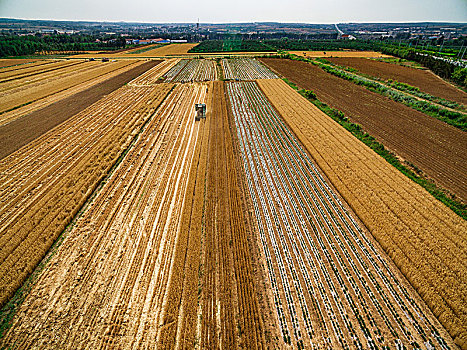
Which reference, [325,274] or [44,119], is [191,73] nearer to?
[44,119]

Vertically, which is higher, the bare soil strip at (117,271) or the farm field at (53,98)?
the farm field at (53,98)

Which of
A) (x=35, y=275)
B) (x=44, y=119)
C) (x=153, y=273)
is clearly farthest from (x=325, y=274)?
(x=44, y=119)

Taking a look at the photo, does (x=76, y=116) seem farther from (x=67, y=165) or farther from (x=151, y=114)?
(x=67, y=165)

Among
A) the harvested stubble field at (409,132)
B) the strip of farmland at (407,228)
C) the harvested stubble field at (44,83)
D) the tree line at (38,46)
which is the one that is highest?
the tree line at (38,46)

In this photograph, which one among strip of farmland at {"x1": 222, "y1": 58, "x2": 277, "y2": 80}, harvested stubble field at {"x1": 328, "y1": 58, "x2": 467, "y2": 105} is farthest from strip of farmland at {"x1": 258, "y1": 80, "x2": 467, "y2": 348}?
strip of farmland at {"x1": 222, "y1": 58, "x2": 277, "y2": 80}

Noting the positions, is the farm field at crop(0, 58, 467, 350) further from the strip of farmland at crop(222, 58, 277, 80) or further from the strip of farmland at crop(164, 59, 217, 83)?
the strip of farmland at crop(222, 58, 277, 80)

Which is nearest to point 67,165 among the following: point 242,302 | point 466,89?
point 242,302

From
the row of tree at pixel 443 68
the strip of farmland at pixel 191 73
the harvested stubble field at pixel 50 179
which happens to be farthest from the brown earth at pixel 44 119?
the row of tree at pixel 443 68

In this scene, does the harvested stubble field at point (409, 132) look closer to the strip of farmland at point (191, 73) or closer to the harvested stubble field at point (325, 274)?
the harvested stubble field at point (325, 274)
